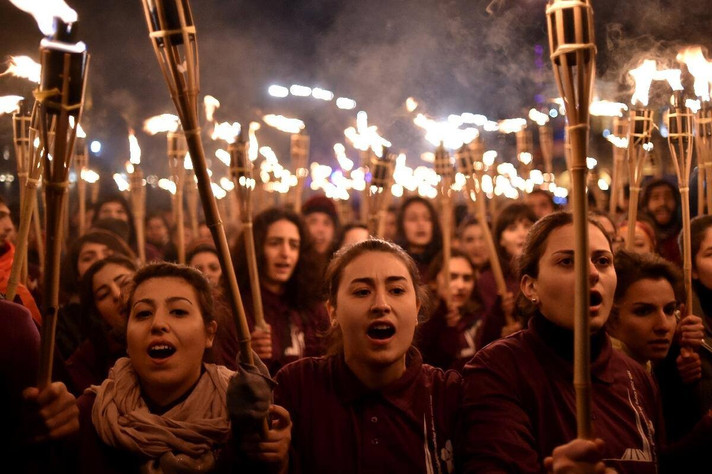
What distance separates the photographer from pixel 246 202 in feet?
12.2

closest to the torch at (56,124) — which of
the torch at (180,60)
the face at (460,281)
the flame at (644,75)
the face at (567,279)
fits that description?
the torch at (180,60)

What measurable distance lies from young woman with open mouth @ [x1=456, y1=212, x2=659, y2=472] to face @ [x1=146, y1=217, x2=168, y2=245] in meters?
6.61

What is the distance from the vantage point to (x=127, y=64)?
8242mm

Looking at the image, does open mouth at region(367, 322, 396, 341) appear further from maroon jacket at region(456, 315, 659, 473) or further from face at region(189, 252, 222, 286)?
face at region(189, 252, 222, 286)

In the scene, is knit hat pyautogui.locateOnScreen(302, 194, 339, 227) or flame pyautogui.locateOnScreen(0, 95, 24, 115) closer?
flame pyautogui.locateOnScreen(0, 95, 24, 115)

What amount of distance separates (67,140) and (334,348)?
1.23m

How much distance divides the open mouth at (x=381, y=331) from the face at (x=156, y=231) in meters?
6.41

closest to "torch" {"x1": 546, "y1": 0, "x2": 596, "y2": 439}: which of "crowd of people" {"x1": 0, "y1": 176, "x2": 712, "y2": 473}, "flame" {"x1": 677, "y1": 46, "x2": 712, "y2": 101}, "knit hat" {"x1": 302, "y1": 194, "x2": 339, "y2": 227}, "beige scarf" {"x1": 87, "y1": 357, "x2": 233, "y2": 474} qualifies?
"crowd of people" {"x1": 0, "y1": 176, "x2": 712, "y2": 473}

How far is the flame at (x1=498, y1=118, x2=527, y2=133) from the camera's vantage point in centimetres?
823

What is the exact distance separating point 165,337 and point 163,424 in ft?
0.94

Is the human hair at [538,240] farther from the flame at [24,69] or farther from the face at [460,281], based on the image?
the face at [460,281]

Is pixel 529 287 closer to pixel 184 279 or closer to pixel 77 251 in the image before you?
pixel 184 279

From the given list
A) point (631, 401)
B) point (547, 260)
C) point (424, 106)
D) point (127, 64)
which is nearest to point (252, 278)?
point (547, 260)

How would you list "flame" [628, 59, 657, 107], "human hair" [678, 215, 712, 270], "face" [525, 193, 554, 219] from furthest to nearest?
"face" [525, 193, 554, 219] → "human hair" [678, 215, 712, 270] → "flame" [628, 59, 657, 107]
